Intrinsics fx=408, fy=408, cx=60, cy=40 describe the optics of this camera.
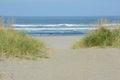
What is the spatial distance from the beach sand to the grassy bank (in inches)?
56.9

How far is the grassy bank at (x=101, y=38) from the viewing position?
1489 centimetres

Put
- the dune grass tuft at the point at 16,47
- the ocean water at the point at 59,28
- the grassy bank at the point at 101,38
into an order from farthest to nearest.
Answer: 1. the ocean water at the point at 59,28
2. the grassy bank at the point at 101,38
3. the dune grass tuft at the point at 16,47

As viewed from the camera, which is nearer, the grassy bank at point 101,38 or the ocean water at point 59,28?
the grassy bank at point 101,38

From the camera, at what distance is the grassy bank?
1489 centimetres

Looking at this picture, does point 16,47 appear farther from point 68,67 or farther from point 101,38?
point 101,38

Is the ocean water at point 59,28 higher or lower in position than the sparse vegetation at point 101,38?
lower

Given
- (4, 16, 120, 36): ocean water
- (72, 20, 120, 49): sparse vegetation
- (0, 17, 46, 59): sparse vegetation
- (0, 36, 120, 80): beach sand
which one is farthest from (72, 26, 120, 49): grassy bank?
(0, 17, 46, 59): sparse vegetation

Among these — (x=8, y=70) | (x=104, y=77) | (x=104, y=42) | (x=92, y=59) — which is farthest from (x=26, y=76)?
(x=104, y=42)

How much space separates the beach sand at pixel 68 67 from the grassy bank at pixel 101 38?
1446 millimetres

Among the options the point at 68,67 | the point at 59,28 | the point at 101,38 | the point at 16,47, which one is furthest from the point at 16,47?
the point at 59,28

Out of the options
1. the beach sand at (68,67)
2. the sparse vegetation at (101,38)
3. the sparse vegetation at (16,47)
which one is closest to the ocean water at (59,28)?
the sparse vegetation at (101,38)

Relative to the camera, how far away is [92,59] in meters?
12.0

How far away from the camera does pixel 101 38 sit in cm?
1518

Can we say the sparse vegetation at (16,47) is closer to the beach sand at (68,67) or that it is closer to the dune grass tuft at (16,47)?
the dune grass tuft at (16,47)
